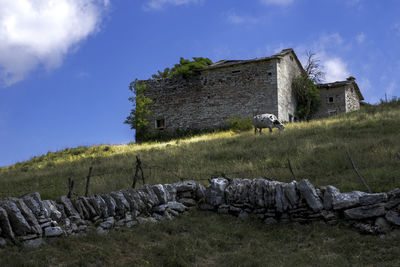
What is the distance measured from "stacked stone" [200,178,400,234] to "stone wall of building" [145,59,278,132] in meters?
21.6

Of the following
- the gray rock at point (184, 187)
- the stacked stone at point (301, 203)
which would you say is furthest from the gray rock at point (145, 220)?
the stacked stone at point (301, 203)

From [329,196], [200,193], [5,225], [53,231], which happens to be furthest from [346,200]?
[5,225]

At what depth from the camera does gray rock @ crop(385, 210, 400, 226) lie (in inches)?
→ 364

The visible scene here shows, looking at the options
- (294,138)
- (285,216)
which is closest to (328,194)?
(285,216)

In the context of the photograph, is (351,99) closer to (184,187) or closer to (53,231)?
(184,187)

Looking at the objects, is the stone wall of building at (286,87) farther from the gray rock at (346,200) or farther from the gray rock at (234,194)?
the gray rock at (346,200)

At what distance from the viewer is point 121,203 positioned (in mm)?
10094

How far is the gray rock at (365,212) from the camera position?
376 inches

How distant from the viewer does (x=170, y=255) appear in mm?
8445

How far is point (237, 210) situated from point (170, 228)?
212 cm

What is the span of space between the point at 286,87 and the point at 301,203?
25367mm

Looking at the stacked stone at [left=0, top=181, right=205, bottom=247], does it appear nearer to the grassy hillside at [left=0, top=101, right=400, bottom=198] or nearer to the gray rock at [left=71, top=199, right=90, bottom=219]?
the gray rock at [left=71, top=199, right=90, bottom=219]

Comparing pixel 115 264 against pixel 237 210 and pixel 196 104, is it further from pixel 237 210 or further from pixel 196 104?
pixel 196 104

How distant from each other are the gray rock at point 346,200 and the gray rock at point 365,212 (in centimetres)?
13
